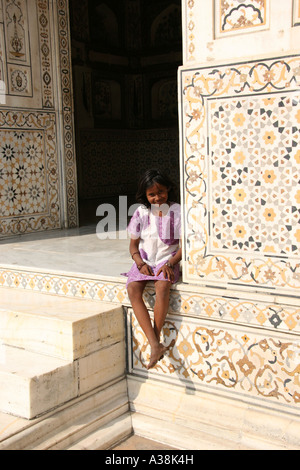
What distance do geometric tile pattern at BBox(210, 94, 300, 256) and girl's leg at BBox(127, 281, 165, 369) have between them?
0.41 metres

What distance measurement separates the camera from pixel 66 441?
7.65 ft

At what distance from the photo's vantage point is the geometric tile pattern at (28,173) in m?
4.11

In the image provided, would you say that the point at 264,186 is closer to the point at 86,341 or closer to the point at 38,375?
the point at 86,341

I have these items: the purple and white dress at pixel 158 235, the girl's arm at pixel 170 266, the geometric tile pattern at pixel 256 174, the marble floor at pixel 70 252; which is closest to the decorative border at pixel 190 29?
the geometric tile pattern at pixel 256 174

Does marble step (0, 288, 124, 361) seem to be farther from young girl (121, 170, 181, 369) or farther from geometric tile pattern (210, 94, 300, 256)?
geometric tile pattern (210, 94, 300, 256)

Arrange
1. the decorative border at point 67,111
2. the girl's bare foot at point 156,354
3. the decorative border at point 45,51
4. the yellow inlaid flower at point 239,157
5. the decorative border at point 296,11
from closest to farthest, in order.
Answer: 1. the decorative border at point 296,11
2. the yellow inlaid flower at point 239,157
3. the girl's bare foot at point 156,354
4. the decorative border at point 45,51
5. the decorative border at point 67,111

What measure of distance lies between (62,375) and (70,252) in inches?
48.6

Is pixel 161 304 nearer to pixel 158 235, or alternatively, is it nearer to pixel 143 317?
pixel 143 317

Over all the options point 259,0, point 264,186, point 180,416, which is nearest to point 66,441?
point 180,416

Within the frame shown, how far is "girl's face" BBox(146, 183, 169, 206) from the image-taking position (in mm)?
2580

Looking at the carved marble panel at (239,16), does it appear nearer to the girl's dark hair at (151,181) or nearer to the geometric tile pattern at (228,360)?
the girl's dark hair at (151,181)

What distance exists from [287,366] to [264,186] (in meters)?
0.73

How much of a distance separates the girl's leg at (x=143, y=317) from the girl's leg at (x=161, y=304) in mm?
33

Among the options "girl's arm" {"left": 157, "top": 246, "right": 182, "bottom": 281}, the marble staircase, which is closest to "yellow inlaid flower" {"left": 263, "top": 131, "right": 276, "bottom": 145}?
"girl's arm" {"left": 157, "top": 246, "right": 182, "bottom": 281}
